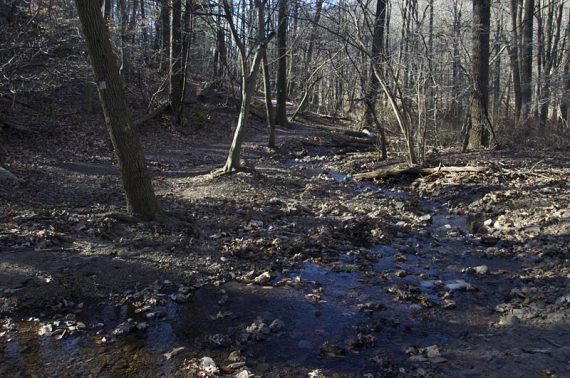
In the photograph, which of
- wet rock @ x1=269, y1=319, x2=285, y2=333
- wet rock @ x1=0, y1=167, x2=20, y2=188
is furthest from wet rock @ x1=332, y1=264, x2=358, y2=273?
wet rock @ x1=0, y1=167, x2=20, y2=188

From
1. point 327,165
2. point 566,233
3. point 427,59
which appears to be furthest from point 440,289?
point 327,165

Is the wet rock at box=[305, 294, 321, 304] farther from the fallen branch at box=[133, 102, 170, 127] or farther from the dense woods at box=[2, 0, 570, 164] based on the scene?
the fallen branch at box=[133, 102, 170, 127]

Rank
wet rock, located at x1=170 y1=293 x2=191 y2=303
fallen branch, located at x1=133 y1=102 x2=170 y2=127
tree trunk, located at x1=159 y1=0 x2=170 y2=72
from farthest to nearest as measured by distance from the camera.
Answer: tree trunk, located at x1=159 y1=0 x2=170 y2=72 → fallen branch, located at x1=133 y1=102 x2=170 y2=127 → wet rock, located at x1=170 y1=293 x2=191 y2=303

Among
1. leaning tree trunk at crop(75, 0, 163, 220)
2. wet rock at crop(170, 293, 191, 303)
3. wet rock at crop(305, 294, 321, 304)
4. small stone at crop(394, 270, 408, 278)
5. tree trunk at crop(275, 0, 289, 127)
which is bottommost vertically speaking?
wet rock at crop(305, 294, 321, 304)

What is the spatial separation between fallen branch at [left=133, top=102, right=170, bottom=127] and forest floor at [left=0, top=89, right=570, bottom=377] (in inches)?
253

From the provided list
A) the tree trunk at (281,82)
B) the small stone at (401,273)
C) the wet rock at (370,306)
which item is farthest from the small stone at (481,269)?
the tree trunk at (281,82)

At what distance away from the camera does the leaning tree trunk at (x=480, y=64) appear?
1309cm

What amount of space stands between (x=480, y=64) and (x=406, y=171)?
4450 millimetres

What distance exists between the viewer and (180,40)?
18438 mm

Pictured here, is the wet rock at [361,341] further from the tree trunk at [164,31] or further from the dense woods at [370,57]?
the tree trunk at [164,31]

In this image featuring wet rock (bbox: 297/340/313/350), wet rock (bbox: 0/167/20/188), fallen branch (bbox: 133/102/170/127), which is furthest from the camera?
fallen branch (bbox: 133/102/170/127)

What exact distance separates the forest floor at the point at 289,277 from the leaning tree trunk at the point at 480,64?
9.96 ft

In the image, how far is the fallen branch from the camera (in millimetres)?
17031

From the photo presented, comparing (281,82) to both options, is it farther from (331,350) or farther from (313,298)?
(331,350)
